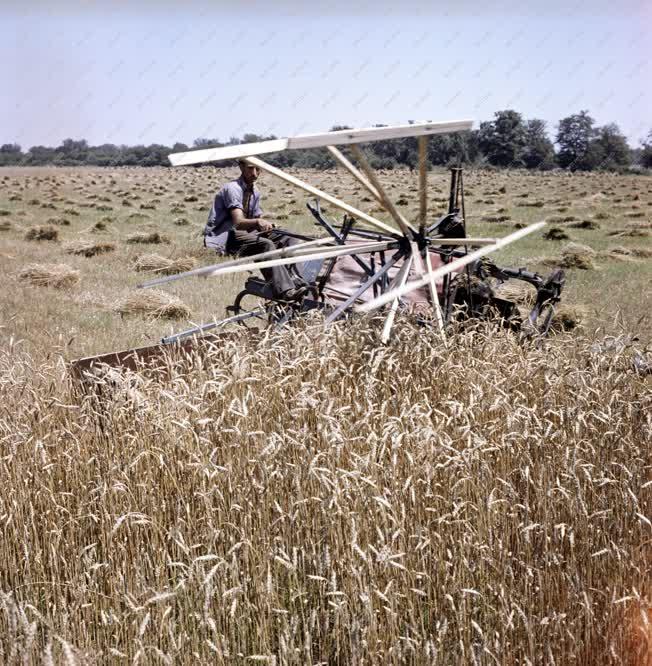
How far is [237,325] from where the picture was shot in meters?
5.31

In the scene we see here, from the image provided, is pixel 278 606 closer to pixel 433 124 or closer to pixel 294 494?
pixel 294 494

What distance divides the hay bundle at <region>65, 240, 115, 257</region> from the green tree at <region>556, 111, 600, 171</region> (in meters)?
47.4

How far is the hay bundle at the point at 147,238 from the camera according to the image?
51.5 feet

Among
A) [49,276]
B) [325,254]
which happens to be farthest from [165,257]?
[325,254]

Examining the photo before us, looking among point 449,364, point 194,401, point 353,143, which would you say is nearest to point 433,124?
point 353,143

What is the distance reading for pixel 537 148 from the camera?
50.7 m

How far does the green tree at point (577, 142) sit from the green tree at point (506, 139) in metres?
7.36

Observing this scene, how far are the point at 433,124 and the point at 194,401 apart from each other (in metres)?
1.96

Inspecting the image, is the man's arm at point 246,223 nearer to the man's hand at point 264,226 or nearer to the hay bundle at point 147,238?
the man's hand at point 264,226

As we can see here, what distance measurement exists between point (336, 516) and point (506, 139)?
48.3m

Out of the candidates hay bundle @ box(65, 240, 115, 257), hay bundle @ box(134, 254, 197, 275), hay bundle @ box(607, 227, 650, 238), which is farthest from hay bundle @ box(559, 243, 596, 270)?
hay bundle @ box(65, 240, 115, 257)

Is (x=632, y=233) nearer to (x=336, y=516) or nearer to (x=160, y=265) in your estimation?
(x=160, y=265)

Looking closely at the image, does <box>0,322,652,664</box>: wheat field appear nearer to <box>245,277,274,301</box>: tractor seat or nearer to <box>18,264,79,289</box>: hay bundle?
<box>245,277,274,301</box>: tractor seat

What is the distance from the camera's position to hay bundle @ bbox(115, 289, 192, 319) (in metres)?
8.63
